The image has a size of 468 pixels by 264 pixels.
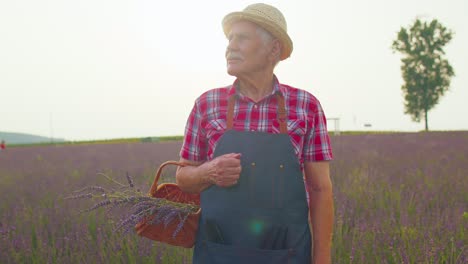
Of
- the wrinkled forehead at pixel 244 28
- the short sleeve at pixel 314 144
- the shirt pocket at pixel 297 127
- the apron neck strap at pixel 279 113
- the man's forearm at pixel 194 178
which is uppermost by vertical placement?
the wrinkled forehead at pixel 244 28

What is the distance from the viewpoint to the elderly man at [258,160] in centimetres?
168

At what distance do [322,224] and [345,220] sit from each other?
7.51 feet

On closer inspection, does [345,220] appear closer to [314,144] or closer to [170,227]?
[314,144]

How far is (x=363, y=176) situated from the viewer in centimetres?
569

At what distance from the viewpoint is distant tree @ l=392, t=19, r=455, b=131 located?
102ft

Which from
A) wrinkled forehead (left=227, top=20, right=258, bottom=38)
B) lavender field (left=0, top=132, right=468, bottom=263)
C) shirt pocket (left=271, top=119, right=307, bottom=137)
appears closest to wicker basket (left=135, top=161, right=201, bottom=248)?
shirt pocket (left=271, top=119, right=307, bottom=137)

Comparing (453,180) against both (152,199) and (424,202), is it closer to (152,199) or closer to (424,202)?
(424,202)

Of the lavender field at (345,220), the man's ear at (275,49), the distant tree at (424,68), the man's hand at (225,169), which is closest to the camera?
the man's hand at (225,169)

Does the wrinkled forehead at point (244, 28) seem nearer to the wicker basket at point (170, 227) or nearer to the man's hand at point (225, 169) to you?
the man's hand at point (225, 169)

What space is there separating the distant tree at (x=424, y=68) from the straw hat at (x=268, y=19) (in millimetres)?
31936

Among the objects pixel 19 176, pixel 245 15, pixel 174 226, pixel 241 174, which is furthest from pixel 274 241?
pixel 19 176

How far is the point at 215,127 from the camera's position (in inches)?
70.4

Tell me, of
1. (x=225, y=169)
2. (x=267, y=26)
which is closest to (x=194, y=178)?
(x=225, y=169)

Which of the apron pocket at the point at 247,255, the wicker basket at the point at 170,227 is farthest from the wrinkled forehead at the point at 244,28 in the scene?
the apron pocket at the point at 247,255
